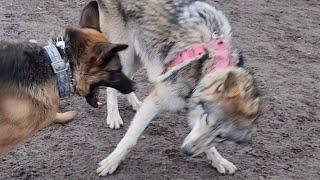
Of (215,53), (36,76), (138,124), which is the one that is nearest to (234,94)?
(215,53)

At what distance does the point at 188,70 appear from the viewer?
4.69 meters

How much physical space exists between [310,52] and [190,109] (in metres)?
3.44

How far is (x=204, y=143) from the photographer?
441 centimetres

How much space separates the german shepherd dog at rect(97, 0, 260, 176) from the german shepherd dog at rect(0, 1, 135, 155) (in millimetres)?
606

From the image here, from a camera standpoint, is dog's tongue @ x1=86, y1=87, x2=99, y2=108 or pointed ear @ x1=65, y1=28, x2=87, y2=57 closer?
pointed ear @ x1=65, y1=28, x2=87, y2=57

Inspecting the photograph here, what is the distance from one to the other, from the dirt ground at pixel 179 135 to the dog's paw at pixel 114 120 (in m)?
0.06

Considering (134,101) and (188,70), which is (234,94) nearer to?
(188,70)

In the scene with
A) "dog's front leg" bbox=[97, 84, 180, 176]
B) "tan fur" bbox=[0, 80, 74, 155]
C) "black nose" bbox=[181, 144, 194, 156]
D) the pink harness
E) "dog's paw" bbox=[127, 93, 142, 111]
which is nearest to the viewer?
"tan fur" bbox=[0, 80, 74, 155]

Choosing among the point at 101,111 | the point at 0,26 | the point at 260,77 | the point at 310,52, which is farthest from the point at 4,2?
the point at 310,52

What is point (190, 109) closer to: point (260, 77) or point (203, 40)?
point (203, 40)

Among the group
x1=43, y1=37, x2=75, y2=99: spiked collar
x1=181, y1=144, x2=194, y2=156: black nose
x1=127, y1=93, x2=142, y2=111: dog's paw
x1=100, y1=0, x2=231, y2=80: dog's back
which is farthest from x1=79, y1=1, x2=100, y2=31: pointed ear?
→ x1=127, y1=93, x2=142, y2=111: dog's paw

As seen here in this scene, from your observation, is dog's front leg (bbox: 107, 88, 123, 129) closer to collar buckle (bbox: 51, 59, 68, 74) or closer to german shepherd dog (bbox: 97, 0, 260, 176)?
german shepherd dog (bbox: 97, 0, 260, 176)

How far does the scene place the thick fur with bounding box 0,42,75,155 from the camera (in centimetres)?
416

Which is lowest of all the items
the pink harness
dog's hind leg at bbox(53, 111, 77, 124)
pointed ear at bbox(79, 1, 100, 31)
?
dog's hind leg at bbox(53, 111, 77, 124)
